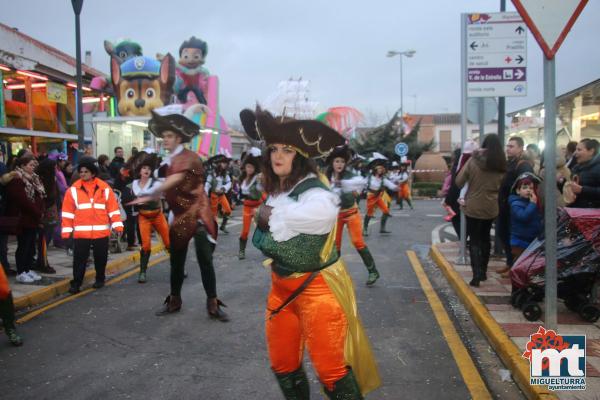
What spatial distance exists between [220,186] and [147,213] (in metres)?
5.36

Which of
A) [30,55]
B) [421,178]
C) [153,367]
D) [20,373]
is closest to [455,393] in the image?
Answer: [153,367]

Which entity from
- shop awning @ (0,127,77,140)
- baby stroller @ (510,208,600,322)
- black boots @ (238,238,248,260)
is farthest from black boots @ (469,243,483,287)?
shop awning @ (0,127,77,140)

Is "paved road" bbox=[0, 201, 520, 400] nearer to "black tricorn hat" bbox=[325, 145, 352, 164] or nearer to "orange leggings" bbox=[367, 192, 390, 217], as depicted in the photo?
"black tricorn hat" bbox=[325, 145, 352, 164]

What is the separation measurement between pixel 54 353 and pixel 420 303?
393 cm

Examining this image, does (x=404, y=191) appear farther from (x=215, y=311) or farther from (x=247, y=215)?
(x=215, y=311)

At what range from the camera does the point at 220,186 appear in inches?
493

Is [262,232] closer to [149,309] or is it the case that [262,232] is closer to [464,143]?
[149,309]

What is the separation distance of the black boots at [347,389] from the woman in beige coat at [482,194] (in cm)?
402

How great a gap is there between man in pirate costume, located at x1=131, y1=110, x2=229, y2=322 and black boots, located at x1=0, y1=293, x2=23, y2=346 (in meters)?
1.56

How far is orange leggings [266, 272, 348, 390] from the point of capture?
8.66 ft

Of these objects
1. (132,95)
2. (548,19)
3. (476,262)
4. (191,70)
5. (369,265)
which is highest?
(191,70)

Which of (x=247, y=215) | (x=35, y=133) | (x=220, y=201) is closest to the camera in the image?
(x=247, y=215)

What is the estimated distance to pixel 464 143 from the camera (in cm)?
762

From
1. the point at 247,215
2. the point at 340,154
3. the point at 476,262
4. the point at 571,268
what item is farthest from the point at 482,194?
the point at 247,215
